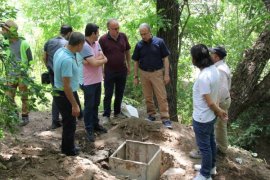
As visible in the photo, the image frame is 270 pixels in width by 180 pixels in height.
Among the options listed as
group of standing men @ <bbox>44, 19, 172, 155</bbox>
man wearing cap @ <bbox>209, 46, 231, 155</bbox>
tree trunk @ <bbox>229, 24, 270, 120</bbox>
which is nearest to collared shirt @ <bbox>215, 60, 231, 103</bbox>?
man wearing cap @ <bbox>209, 46, 231, 155</bbox>

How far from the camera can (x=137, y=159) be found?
232 inches

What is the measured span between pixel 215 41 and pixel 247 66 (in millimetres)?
1071

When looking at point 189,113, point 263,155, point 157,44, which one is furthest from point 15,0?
point 263,155

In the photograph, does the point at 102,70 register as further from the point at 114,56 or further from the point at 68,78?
the point at 68,78

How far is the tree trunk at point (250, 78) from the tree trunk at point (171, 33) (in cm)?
158

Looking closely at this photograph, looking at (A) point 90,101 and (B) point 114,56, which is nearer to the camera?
(A) point 90,101

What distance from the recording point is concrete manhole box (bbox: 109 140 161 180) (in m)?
5.14

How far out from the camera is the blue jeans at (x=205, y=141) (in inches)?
188

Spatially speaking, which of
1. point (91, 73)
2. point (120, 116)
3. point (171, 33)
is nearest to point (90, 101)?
point (91, 73)

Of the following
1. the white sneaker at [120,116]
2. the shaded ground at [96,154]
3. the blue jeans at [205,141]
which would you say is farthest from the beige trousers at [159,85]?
the blue jeans at [205,141]

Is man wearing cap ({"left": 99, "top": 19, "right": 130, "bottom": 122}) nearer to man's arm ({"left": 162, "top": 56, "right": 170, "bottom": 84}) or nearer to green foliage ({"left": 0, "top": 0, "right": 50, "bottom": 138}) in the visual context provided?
man's arm ({"left": 162, "top": 56, "right": 170, "bottom": 84})

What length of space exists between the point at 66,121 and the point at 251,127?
5606 mm

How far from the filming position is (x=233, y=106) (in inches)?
346

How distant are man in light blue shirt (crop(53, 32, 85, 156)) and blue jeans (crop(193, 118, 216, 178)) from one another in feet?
5.24
